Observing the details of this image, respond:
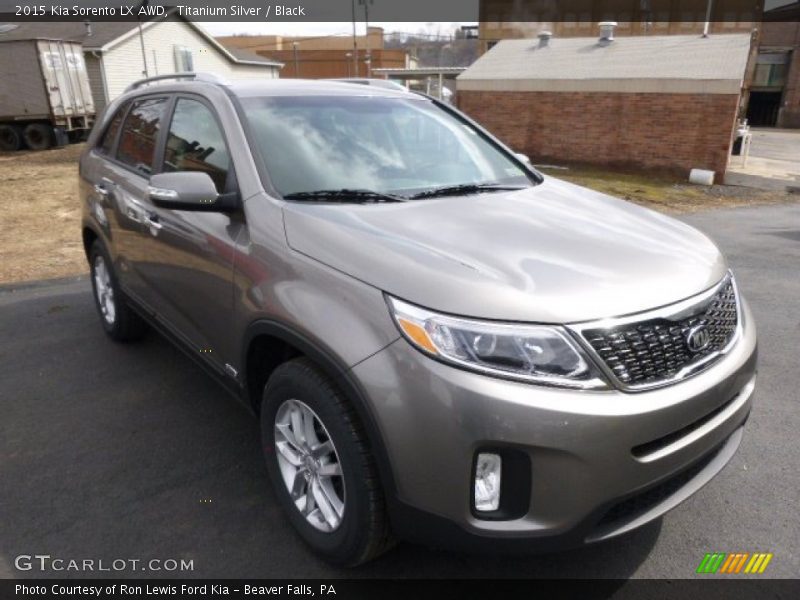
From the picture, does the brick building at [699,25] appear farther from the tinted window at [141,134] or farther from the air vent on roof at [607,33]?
the tinted window at [141,134]

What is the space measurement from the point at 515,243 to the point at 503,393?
676mm

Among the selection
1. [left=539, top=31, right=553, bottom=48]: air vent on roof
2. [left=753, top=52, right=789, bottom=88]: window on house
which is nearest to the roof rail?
[left=539, top=31, right=553, bottom=48]: air vent on roof

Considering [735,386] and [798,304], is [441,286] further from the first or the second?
[798,304]

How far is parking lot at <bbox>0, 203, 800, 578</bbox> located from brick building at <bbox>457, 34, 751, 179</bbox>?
1343 centimetres

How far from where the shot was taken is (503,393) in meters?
1.78

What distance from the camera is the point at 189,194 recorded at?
256 cm

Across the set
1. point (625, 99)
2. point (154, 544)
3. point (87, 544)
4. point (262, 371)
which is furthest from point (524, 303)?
point (625, 99)

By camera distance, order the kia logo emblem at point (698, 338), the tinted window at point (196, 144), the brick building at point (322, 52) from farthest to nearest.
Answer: the brick building at point (322, 52)
the tinted window at point (196, 144)
the kia logo emblem at point (698, 338)

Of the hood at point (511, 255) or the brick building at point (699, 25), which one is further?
the brick building at point (699, 25)

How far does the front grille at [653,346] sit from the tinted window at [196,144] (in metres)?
1.83

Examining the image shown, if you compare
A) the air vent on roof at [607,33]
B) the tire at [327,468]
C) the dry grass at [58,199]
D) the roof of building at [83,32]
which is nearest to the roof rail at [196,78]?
the tire at [327,468]

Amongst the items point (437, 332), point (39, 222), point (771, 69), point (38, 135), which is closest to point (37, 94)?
point (38, 135)

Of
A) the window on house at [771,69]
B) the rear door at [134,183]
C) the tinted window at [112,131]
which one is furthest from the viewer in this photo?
the window on house at [771,69]

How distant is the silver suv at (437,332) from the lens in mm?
1838
